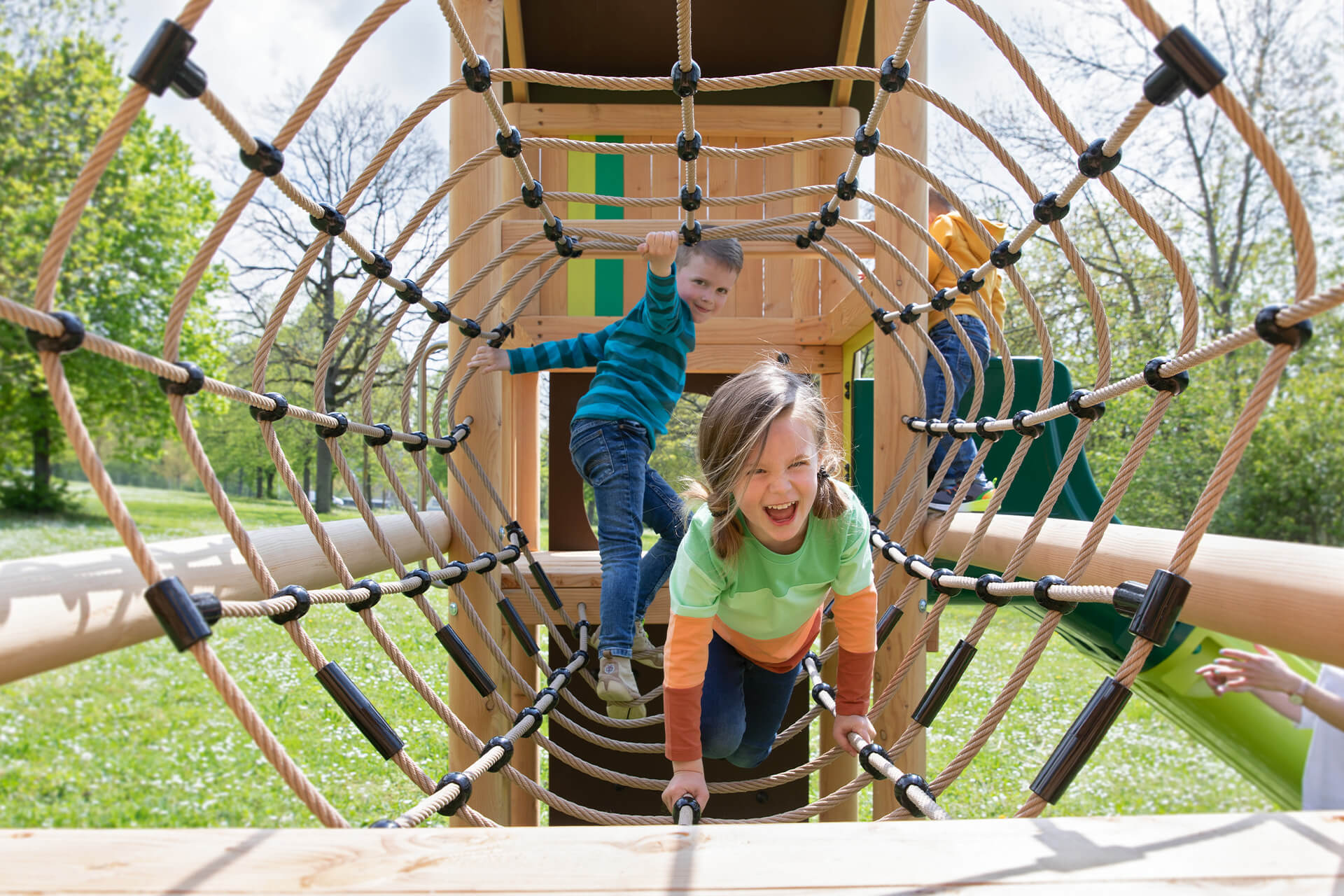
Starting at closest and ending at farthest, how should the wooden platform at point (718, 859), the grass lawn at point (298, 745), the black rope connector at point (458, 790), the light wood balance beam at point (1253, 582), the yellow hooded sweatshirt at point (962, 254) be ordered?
1. the wooden platform at point (718, 859)
2. the light wood balance beam at point (1253, 582)
3. the black rope connector at point (458, 790)
4. the yellow hooded sweatshirt at point (962, 254)
5. the grass lawn at point (298, 745)

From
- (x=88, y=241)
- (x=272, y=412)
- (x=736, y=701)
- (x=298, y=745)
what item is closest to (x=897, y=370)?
(x=736, y=701)

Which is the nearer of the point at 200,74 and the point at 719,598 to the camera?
the point at 200,74

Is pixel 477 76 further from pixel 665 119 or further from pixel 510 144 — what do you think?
pixel 665 119

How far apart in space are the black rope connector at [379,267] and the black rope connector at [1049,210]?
1097 millimetres

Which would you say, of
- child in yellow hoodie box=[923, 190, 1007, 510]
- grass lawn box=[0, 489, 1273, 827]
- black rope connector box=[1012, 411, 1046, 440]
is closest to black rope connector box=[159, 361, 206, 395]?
black rope connector box=[1012, 411, 1046, 440]

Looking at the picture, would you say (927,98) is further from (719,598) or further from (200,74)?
(200,74)

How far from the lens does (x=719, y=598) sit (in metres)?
1.41

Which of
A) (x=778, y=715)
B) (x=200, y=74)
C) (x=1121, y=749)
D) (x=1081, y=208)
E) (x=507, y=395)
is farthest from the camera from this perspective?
(x=1081, y=208)

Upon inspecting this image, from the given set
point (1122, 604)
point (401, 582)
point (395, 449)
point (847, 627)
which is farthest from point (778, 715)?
point (395, 449)

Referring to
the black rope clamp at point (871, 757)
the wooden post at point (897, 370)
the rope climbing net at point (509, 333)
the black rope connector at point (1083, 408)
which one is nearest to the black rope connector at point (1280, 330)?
the rope climbing net at point (509, 333)

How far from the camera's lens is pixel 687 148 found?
1536mm

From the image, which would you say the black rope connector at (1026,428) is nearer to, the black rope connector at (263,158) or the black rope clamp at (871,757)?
the black rope clamp at (871,757)

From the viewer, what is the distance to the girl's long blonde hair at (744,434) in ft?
4.18

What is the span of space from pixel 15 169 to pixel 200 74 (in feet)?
46.6
